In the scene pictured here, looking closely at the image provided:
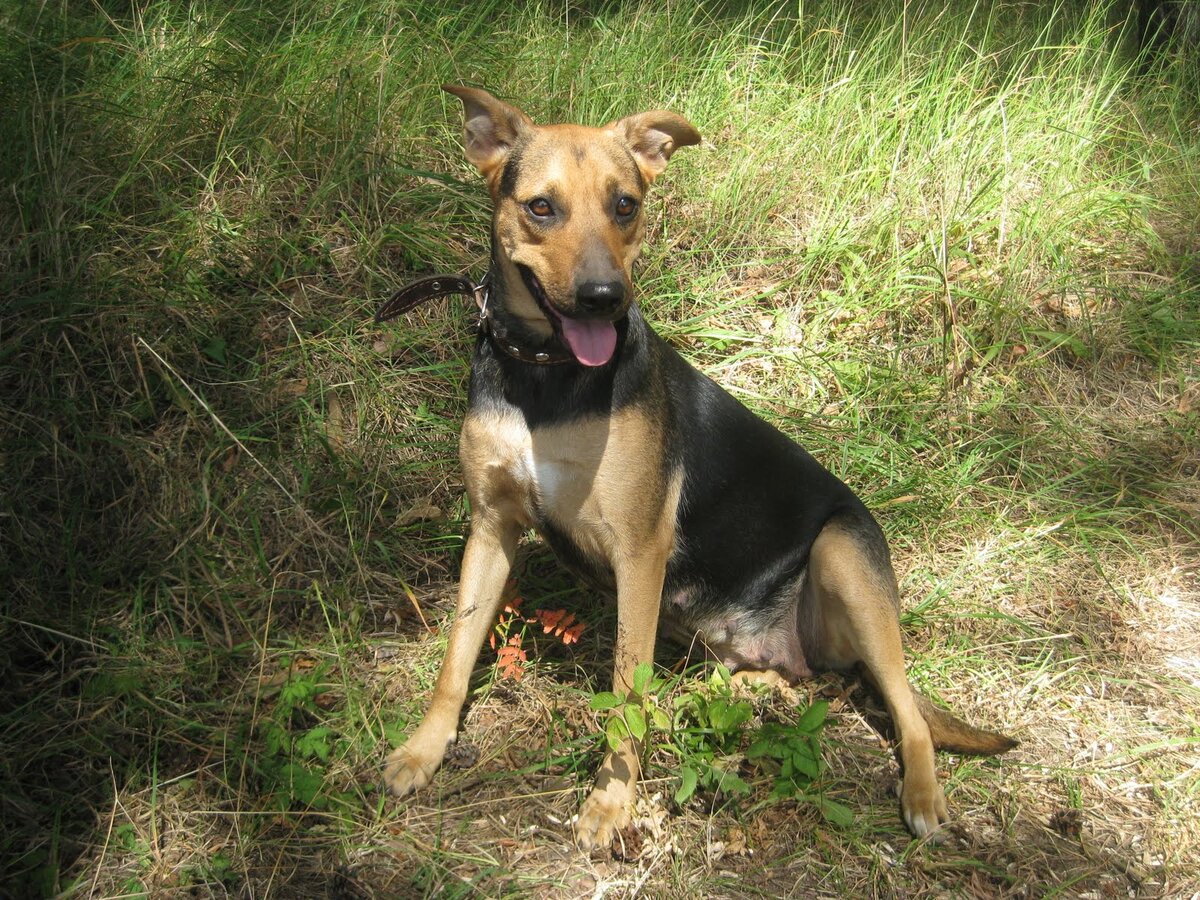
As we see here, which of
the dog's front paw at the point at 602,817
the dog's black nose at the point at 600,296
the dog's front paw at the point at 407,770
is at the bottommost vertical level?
the dog's front paw at the point at 407,770

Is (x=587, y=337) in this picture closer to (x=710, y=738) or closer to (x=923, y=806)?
(x=710, y=738)

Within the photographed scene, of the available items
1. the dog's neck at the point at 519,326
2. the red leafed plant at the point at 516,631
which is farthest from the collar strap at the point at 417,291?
the red leafed plant at the point at 516,631

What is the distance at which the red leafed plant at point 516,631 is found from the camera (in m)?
3.42

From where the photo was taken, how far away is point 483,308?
121 inches

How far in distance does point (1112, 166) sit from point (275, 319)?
4.98 meters

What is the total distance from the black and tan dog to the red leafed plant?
24 cm

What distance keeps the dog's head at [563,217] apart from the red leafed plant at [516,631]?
3.67ft

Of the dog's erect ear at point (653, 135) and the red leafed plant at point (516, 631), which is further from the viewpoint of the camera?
the red leafed plant at point (516, 631)

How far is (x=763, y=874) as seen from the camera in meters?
2.79

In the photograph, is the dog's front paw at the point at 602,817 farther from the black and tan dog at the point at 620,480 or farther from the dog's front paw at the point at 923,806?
the dog's front paw at the point at 923,806

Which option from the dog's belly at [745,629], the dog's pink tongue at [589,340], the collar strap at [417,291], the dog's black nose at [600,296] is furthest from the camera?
the dog's belly at [745,629]

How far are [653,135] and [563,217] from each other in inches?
27.8

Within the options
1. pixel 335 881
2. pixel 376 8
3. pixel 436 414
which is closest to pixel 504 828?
pixel 335 881

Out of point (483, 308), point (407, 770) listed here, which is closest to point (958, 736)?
point (407, 770)
